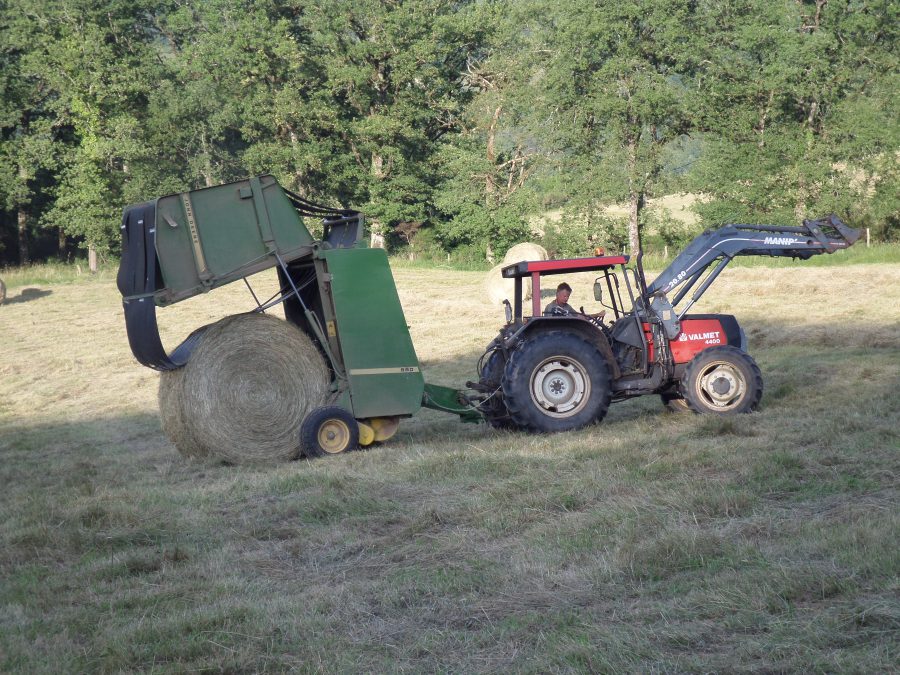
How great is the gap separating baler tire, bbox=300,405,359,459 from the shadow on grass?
21457 millimetres

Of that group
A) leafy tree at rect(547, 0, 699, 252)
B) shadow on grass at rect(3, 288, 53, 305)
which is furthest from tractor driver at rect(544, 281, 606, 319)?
leafy tree at rect(547, 0, 699, 252)

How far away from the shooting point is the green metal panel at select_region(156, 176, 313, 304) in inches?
384

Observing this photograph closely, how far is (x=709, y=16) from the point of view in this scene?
38281mm

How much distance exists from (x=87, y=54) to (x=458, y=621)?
41299 mm

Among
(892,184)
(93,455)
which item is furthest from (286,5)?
(93,455)

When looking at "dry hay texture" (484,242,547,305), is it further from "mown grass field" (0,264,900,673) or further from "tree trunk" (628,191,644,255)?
"tree trunk" (628,191,644,255)

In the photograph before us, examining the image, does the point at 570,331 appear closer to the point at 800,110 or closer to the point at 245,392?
the point at 245,392

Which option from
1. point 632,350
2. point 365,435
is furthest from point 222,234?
point 632,350

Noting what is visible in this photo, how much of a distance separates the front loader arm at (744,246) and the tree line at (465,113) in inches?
972

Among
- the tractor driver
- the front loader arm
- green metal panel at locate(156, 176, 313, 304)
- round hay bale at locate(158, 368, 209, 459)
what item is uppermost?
green metal panel at locate(156, 176, 313, 304)

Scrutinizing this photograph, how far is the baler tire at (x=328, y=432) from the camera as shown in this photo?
9.91 metres

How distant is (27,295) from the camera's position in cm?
2964

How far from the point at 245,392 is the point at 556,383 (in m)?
3.18

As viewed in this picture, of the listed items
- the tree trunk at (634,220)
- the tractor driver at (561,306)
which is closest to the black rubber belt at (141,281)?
the tractor driver at (561,306)
